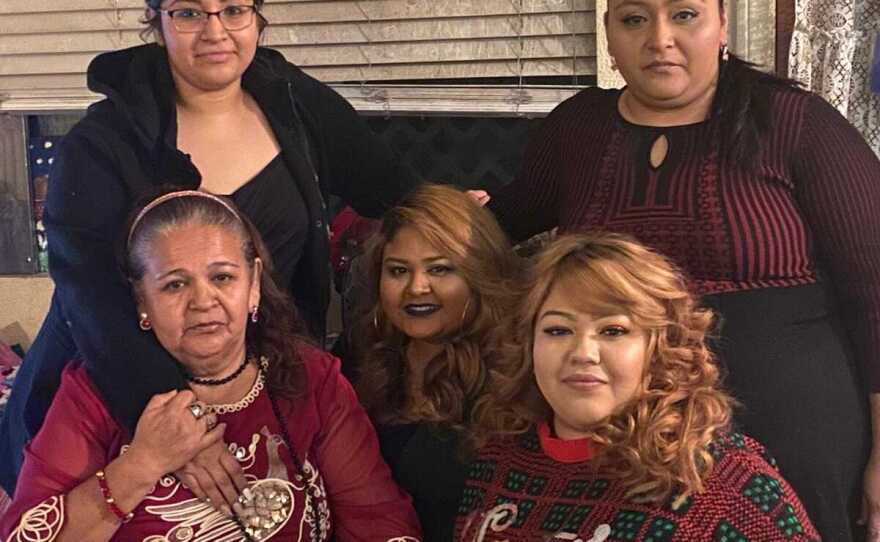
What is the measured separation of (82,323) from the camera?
166cm

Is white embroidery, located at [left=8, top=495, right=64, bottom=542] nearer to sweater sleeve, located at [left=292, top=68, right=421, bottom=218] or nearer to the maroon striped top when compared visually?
sweater sleeve, located at [left=292, top=68, right=421, bottom=218]

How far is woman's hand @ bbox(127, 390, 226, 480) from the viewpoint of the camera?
1561mm

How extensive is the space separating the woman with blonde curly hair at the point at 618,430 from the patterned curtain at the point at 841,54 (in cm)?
91

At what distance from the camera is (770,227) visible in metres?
1.61

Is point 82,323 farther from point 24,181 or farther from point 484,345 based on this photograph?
point 24,181

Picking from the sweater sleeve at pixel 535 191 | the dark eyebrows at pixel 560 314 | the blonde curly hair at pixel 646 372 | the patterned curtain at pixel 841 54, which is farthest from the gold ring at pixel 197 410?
the patterned curtain at pixel 841 54

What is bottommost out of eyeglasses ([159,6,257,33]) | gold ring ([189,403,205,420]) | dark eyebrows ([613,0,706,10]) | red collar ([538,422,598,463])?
red collar ([538,422,598,463])

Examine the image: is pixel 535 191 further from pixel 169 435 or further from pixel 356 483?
pixel 169 435

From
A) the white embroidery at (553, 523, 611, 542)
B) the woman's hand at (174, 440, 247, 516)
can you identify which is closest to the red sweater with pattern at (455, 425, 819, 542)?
the white embroidery at (553, 523, 611, 542)

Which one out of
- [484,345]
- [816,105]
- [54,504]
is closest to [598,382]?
[484,345]

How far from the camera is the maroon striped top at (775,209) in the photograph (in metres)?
1.58

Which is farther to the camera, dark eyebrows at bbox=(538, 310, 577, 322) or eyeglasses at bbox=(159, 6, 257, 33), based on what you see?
eyeglasses at bbox=(159, 6, 257, 33)

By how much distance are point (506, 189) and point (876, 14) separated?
944mm

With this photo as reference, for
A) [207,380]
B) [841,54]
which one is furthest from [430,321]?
[841,54]
